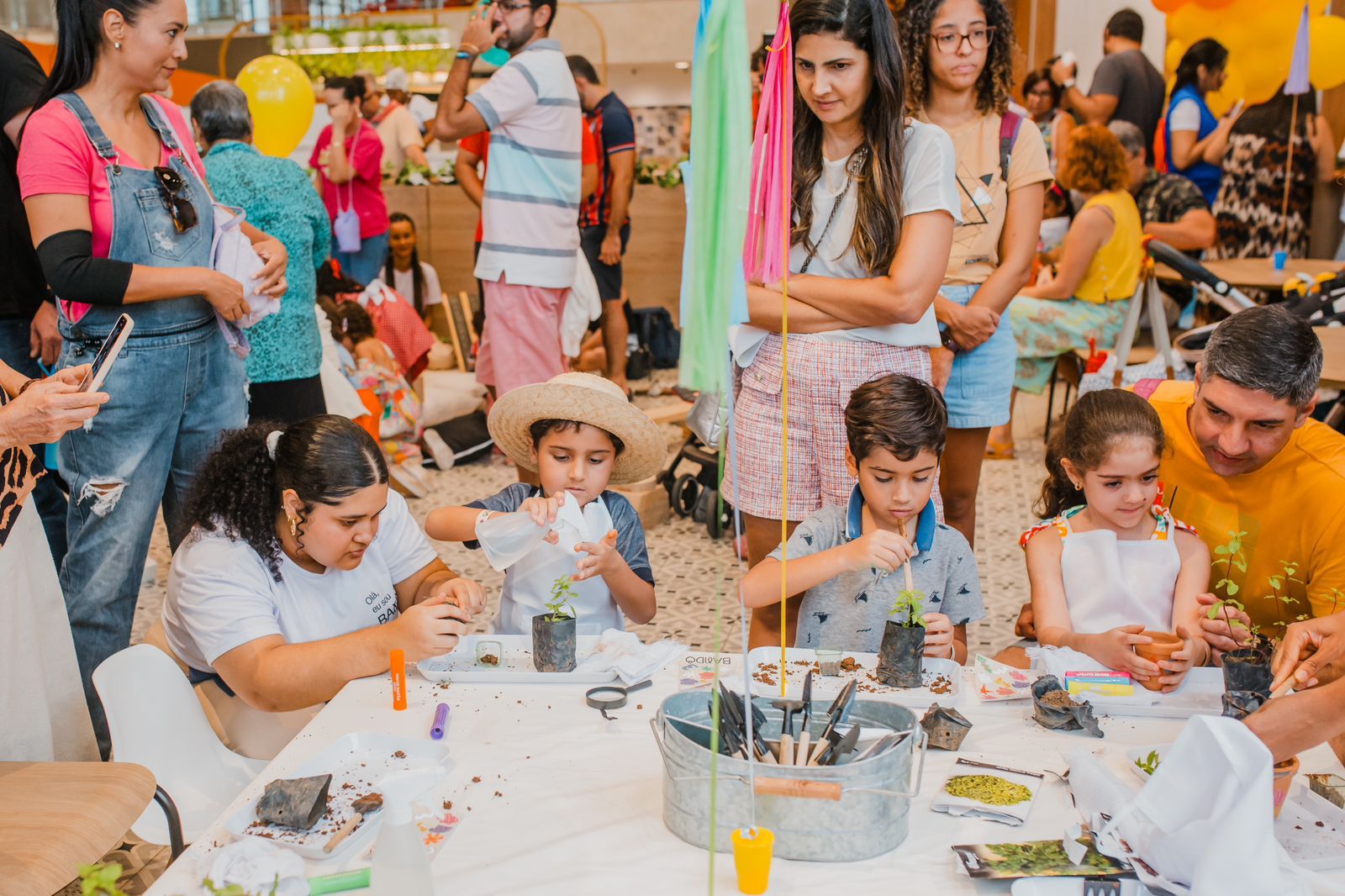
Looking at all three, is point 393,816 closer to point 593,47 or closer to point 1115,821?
point 1115,821

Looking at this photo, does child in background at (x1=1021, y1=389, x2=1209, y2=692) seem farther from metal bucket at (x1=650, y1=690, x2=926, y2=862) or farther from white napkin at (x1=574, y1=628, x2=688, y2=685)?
metal bucket at (x1=650, y1=690, x2=926, y2=862)

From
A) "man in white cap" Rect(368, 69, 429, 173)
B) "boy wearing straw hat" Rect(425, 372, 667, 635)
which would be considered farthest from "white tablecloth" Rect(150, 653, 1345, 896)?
"man in white cap" Rect(368, 69, 429, 173)

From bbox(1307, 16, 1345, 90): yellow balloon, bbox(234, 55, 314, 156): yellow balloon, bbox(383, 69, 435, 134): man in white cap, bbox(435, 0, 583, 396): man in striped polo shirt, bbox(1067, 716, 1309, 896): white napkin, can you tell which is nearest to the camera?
bbox(1067, 716, 1309, 896): white napkin

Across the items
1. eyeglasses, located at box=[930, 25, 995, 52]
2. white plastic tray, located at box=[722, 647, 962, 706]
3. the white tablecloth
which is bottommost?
the white tablecloth

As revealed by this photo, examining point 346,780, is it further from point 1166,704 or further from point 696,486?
point 696,486

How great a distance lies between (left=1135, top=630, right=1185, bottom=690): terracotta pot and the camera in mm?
1740

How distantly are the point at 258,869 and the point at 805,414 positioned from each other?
1.36m

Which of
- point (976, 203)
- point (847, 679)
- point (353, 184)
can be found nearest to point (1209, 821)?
point (847, 679)

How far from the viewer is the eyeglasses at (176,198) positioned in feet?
7.82

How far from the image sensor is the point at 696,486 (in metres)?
4.68

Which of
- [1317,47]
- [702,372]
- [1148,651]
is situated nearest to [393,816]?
[702,372]

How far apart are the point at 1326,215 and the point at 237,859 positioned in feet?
21.0

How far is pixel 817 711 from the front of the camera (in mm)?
1483

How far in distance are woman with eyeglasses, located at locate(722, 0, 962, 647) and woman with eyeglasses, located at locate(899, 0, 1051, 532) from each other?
0.40m
